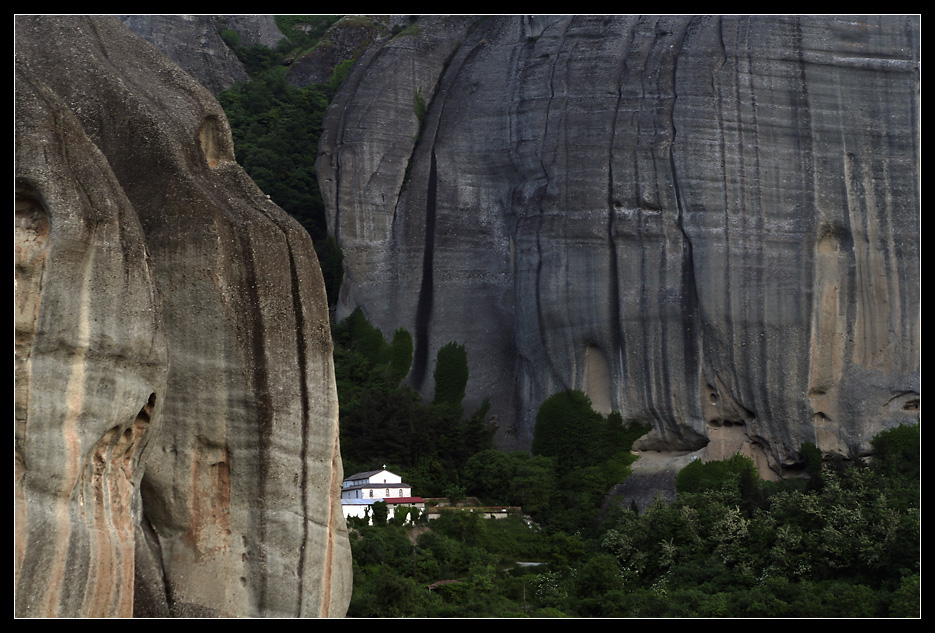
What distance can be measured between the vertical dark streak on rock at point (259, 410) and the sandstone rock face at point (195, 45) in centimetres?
4228

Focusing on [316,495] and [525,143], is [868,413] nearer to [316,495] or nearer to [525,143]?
[525,143]

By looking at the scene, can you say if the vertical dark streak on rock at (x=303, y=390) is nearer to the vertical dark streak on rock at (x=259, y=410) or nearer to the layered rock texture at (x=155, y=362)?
the layered rock texture at (x=155, y=362)

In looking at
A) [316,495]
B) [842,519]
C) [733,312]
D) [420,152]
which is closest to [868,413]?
[733,312]

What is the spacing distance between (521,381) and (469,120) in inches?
325

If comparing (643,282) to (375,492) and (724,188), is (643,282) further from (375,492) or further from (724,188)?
(375,492)

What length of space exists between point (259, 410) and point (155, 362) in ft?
4.66

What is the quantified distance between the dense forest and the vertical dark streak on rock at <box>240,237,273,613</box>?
9.46 m

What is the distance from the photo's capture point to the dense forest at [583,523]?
92.5 ft

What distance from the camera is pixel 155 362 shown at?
14.9m

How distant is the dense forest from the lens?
92.5ft

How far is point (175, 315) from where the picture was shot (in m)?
16.0

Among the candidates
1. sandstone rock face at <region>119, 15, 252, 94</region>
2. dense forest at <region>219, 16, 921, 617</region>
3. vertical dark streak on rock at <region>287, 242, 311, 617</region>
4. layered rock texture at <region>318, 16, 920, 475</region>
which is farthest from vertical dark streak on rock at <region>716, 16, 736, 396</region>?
vertical dark streak on rock at <region>287, 242, 311, 617</region>

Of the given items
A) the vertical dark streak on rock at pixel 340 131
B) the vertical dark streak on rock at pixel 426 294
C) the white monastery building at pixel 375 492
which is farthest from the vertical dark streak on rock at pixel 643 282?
the vertical dark streak on rock at pixel 340 131

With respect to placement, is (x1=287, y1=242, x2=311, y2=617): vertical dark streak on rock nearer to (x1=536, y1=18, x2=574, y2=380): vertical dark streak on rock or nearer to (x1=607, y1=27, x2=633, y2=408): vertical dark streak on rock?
(x1=607, y1=27, x2=633, y2=408): vertical dark streak on rock
